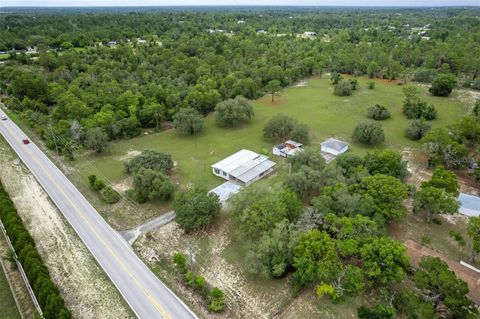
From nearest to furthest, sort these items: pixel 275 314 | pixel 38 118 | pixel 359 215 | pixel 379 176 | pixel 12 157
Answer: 1. pixel 275 314
2. pixel 359 215
3. pixel 379 176
4. pixel 12 157
5. pixel 38 118

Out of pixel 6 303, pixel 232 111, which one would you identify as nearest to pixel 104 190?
pixel 6 303

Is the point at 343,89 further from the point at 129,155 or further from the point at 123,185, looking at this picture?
the point at 123,185

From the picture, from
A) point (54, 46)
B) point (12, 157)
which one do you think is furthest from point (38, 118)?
point (54, 46)

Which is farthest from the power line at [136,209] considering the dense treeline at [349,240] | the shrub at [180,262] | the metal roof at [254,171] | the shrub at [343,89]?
the shrub at [343,89]

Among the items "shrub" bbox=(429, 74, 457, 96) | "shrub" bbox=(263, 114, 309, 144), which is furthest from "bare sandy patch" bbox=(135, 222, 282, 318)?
"shrub" bbox=(429, 74, 457, 96)

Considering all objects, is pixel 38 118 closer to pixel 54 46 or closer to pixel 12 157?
pixel 12 157
